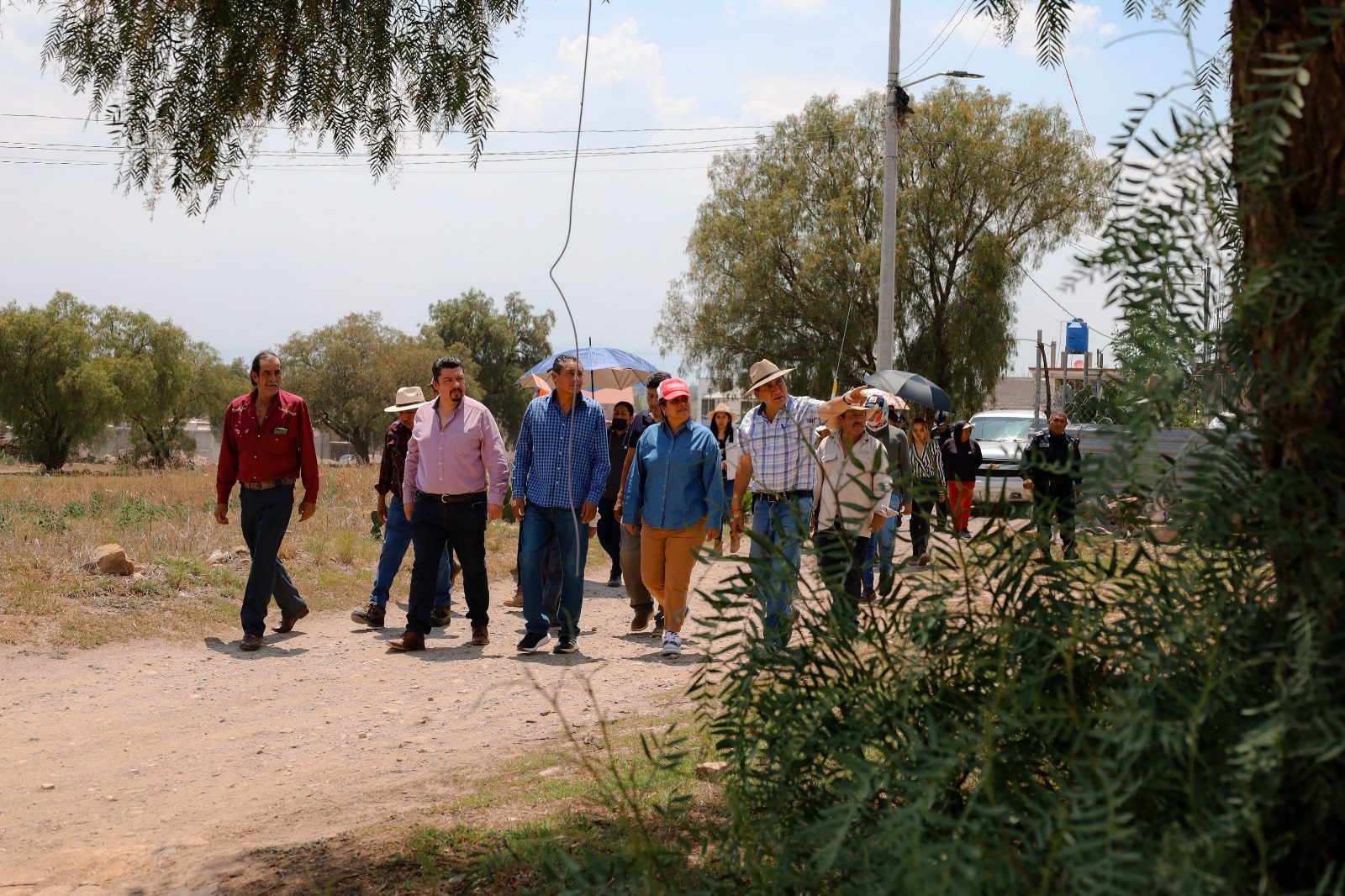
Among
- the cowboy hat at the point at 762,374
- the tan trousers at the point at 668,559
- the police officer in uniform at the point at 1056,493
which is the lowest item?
the tan trousers at the point at 668,559

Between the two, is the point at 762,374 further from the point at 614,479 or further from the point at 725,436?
the point at 725,436

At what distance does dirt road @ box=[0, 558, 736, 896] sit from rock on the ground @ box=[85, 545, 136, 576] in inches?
69.5

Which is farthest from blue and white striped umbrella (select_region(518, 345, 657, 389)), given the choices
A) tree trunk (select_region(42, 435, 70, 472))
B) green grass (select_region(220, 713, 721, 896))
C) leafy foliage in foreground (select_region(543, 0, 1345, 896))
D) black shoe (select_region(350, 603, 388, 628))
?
tree trunk (select_region(42, 435, 70, 472))

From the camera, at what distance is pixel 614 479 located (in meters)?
12.7

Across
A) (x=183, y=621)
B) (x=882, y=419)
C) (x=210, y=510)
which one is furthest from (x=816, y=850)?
(x=210, y=510)

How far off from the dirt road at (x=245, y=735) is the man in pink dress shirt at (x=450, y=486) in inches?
20.2

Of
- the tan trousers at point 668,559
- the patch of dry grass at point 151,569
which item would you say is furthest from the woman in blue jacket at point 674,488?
the patch of dry grass at point 151,569

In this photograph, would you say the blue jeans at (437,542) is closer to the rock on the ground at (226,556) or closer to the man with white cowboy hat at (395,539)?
the man with white cowboy hat at (395,539)

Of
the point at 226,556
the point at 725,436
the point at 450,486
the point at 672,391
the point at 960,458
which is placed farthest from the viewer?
the point at 960,458

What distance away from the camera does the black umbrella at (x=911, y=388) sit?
19734 millimetres

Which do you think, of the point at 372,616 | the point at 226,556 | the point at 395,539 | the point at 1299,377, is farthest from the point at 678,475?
the point at 1299,377

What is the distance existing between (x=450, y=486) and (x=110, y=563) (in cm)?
397

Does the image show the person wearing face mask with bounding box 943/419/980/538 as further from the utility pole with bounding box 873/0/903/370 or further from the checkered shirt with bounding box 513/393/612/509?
the checkered shirt with bounding box 513/393/612/509

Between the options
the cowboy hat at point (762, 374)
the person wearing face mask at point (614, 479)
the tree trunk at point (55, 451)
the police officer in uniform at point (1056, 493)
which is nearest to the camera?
the police officer in uniform at point (1056, 493)
